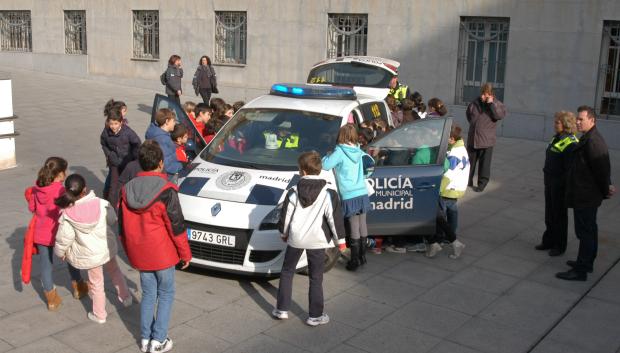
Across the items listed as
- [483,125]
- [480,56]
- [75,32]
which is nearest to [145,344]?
[483,125]

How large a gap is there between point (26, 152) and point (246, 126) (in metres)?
6.64

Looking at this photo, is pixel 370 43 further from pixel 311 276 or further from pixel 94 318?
pixel 94 318

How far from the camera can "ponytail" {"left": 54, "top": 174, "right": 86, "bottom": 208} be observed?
5629 mm

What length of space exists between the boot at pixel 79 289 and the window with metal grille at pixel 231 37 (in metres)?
13.9

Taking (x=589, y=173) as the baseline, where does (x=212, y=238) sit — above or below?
below

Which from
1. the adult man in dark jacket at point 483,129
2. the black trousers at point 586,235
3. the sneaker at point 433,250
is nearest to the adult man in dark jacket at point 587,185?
the black trousers at point 586,235

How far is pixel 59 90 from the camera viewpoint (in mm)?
20875

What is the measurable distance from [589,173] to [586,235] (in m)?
0.61

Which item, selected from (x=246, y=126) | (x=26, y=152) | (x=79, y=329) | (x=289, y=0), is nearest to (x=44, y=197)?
(x=79, y=329)

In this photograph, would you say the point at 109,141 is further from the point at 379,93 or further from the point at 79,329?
the point at 379,93

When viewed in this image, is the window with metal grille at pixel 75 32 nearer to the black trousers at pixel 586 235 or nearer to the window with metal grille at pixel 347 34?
the window with metal grille at pixel 347 34

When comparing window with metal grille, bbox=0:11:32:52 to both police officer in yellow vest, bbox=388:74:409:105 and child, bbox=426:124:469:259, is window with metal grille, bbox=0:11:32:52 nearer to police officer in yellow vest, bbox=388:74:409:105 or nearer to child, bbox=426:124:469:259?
police officer in yellow vest, bbox=388:74:409:105

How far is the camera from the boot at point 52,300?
20.3 feet

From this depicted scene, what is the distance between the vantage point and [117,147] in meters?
7.98
